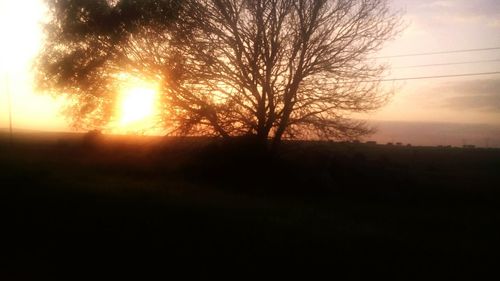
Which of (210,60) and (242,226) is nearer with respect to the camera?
(242,226)

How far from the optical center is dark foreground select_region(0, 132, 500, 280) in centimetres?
798

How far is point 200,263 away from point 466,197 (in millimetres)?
17994

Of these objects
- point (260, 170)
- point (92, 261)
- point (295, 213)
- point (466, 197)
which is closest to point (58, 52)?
point (260, 170)

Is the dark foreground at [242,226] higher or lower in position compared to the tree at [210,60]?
lower

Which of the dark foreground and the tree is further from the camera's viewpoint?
the tree

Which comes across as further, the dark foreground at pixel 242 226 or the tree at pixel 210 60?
the tree at pixel 210 60

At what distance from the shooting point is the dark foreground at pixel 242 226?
7980 millimetres

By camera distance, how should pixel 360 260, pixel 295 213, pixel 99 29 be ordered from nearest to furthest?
pixel 360 260 → pixel 295 213 → pixel 99 29

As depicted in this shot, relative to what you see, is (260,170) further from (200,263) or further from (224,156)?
(200,263)

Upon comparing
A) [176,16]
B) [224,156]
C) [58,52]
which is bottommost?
[224,156]

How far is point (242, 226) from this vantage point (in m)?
10.6

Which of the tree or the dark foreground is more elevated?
the tree

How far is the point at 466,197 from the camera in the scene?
21.7 m

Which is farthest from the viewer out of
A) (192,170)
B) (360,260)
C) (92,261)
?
(192,170)
